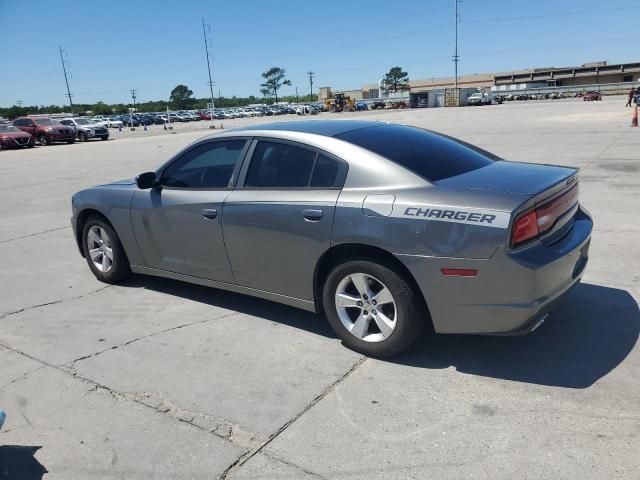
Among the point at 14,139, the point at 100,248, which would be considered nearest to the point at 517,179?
the point at 100,248

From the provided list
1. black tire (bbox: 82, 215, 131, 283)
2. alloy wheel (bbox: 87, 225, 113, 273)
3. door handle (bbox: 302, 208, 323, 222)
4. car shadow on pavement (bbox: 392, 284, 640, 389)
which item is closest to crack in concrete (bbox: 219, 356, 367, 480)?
car shadow on pavement (bbox: 392, 284, 640, 389)

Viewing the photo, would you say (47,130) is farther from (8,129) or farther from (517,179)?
(517,179)

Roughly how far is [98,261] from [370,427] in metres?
3.90

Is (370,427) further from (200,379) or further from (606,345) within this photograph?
(606,345)

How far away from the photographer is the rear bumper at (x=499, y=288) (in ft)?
10.4

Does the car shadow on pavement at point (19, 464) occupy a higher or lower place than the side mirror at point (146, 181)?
lower

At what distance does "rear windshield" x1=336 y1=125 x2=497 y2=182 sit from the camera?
382 cm

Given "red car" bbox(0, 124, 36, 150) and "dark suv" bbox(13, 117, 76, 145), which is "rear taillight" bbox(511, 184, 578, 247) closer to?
"red car" bbox(0, 124, 36, 150)

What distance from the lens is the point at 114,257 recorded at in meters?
5.50

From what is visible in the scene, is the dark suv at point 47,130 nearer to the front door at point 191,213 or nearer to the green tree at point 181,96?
the front door at point 191,213

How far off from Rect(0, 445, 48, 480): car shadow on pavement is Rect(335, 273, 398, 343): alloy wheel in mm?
2016

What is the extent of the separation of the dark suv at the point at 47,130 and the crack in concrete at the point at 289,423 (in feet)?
113

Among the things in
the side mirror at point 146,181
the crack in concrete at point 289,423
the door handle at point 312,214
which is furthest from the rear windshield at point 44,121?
the crack in concrete at point 289,423

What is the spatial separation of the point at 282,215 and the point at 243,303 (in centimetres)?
132
